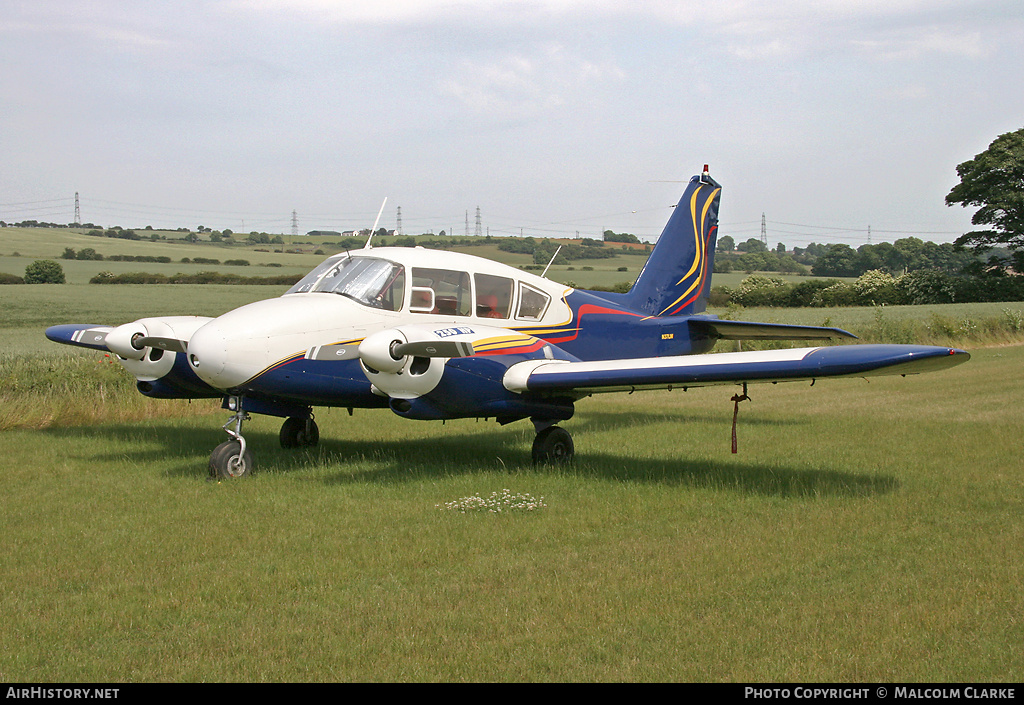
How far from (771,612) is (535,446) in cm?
559

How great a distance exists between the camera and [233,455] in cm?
995

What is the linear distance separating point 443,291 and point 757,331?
574 cm

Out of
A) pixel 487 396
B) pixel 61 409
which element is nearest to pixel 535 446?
pixel 487 396

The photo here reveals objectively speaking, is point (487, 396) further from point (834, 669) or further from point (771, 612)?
point (834, 669)

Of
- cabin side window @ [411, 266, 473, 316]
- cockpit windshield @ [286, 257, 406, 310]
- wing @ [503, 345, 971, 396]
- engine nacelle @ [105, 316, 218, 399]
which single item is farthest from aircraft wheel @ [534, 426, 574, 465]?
engine nacelle @ [105, 316, 218, 399]

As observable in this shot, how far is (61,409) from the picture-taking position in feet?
49.4

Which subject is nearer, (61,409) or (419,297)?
(419,297)

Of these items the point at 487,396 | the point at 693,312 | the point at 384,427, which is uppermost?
the point at 693,312

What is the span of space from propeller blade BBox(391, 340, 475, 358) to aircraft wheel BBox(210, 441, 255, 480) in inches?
95.7

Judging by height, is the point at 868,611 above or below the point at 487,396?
below

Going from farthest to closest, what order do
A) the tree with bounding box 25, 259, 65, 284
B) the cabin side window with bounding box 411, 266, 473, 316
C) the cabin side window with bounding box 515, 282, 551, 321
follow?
the tree with bounding box 25, 259, 65, 284 < the cabin side window with bounding box 515, 282, 551, 321 < the cabin side window with bounding box 411, 266, 473, 316

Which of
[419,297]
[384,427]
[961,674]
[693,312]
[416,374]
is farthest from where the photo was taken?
[693,312]

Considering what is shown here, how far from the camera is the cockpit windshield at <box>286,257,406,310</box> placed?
414 inches

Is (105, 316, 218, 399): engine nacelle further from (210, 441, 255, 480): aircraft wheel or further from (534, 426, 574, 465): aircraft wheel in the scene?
(534, 426, 574, 465): aircraft wheel
